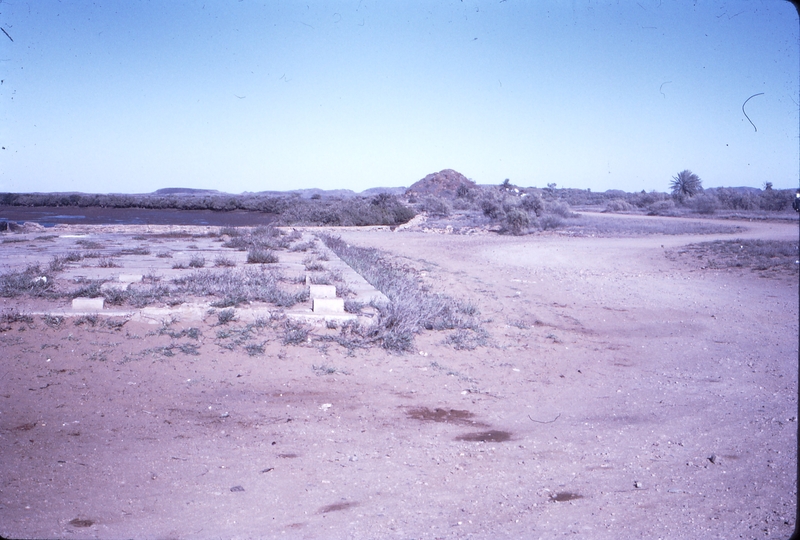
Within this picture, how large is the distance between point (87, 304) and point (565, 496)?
629 cm

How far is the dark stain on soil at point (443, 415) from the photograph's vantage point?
4.57 m

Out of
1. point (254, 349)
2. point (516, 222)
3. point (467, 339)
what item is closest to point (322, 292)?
point (254, 349)

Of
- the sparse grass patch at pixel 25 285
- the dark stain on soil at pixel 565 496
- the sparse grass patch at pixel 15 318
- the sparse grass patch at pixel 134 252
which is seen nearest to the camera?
the dark stain on soil at pixel 565 496

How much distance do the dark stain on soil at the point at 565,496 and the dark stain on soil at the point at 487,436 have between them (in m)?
0.85

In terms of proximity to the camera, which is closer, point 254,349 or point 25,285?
point 254,349

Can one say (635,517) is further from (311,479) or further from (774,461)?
(311,479)

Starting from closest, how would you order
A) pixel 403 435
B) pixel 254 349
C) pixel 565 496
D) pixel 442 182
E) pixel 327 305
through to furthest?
1. pixel 565 496
2. pixel 403 435
3. pixel 254 349
4. pixel 327 305
5. pixel 442 182

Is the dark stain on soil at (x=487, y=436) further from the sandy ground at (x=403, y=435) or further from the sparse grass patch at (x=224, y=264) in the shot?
the sparse grass patch at (x=224, y=264)

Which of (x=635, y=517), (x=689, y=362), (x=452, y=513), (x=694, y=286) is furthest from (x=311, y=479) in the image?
(x=694, y=286)

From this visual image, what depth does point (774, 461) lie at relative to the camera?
12.5 ft

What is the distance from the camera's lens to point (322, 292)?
26.6 ft

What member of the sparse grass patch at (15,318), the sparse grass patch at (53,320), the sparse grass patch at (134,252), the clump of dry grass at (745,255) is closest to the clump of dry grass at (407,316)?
the sparse grass patch at (53,320)

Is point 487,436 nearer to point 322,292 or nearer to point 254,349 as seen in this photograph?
point 254,349

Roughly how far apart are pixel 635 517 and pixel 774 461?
4.89ft
